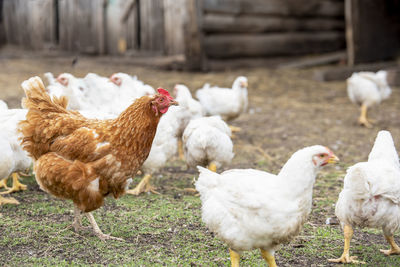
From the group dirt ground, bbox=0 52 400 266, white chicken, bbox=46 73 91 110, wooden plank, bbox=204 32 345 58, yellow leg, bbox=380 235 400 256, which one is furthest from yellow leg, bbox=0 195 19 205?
wooden plank, bbox=204 32 345 58

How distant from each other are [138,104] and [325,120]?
5.00m

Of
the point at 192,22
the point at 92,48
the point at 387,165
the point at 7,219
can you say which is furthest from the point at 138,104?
the point at 92,48

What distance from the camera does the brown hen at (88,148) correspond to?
3391 mm

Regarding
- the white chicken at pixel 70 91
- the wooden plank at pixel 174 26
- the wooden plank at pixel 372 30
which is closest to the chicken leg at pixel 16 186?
the white chicken at pixel 70 91

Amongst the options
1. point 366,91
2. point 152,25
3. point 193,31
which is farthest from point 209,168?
point 152,25

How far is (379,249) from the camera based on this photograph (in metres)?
3.48

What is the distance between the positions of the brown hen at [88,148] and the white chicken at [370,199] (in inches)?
56.2

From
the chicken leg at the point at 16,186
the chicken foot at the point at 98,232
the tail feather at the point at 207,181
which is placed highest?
the tail feather at the point at 207,181

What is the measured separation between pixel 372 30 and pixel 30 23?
10.2 metres

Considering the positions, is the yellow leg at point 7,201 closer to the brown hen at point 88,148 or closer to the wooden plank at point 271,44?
the brown hen at point 88,148

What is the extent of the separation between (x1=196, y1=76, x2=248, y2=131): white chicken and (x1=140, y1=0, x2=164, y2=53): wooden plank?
5462 millimetres

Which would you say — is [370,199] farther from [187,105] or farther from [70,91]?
[70,91]

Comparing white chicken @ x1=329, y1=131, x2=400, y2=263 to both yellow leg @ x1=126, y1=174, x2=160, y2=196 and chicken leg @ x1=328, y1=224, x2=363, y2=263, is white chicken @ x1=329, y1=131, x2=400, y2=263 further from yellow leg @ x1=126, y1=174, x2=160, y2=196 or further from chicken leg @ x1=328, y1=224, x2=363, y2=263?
yellow leg @ x1=126, y1=174, x2=160, y2=196

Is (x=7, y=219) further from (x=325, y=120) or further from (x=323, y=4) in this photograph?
(x=323, y=4)
